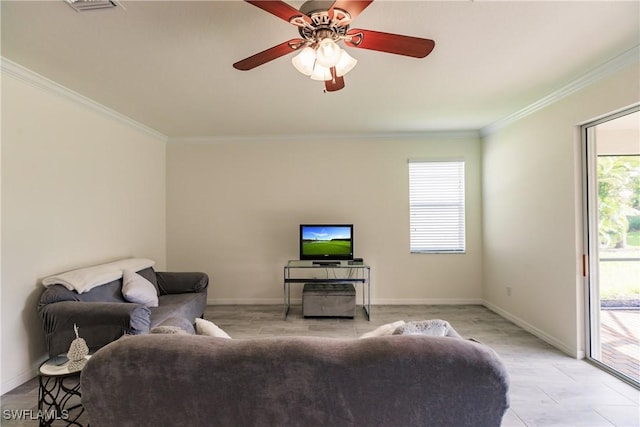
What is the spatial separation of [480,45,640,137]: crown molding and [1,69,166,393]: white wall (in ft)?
15.7

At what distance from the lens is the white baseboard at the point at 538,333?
2.81m

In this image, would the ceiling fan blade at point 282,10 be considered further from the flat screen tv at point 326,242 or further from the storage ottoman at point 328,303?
the storage ottoman at point 328,303

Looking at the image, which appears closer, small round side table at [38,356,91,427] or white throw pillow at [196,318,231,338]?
white throw pillow at [196,318,231,338]

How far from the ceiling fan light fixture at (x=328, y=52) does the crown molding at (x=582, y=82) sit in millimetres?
2324

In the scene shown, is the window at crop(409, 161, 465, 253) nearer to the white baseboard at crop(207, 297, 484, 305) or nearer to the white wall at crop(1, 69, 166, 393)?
the white baseboard at crop(207, 297, 484, 305)

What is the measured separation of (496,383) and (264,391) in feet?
3.04

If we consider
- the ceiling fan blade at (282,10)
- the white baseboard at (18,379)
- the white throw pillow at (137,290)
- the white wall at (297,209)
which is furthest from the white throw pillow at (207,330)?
the white wall at (297,209)

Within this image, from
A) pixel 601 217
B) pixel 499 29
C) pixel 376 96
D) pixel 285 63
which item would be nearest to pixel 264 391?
pixel 285 63

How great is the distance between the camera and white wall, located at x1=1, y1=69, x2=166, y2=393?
234 cm

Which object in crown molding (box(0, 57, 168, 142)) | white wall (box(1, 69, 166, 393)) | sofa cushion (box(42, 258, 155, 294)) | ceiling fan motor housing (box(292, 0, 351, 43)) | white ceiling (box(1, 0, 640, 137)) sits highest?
white ceiling (box(1, 0, 640, 137))

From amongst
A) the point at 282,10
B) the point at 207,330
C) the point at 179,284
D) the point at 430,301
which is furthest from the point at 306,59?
the point at 430,301

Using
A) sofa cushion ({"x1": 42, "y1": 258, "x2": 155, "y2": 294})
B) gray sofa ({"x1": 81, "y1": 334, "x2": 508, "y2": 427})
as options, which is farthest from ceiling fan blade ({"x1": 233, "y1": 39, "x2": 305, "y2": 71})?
sofa cushion ({"x1": 42, "y1": 258, "x2": 155, "y2": 294})

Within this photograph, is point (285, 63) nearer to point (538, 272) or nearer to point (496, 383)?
point (496, 383)

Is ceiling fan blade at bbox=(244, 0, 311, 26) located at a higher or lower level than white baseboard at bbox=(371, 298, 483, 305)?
higher
